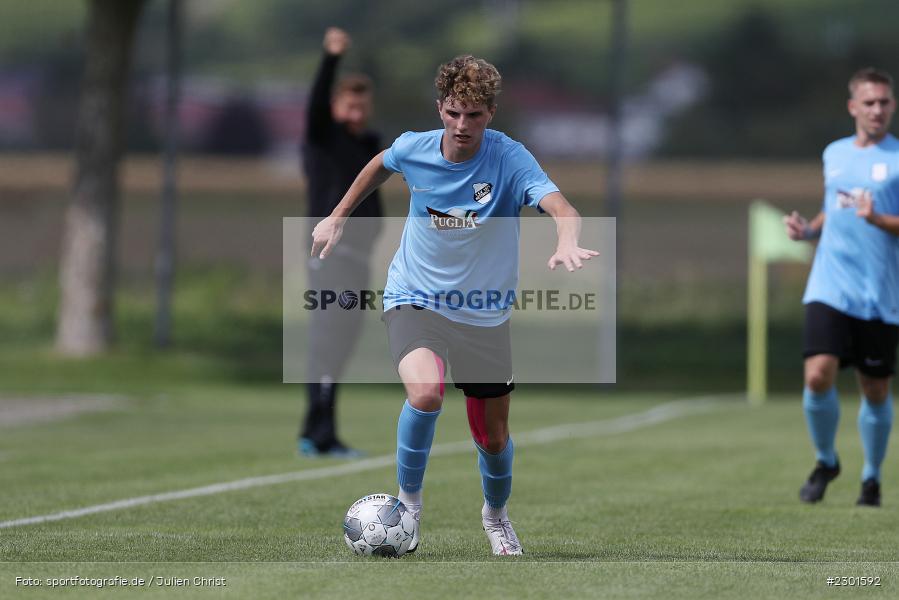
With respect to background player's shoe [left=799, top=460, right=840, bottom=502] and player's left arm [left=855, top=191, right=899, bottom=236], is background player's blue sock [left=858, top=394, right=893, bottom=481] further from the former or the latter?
player's left arm [left=855, top=191, right=899, bottom=236]

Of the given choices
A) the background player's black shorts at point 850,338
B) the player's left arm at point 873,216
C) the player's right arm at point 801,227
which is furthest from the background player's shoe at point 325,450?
the player's left arm at point 873,216

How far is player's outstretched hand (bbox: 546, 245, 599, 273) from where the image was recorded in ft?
20.0

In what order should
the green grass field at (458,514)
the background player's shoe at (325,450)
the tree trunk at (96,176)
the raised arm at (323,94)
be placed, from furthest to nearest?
A: the tree trunk at (96,176) → the background player's shoe at (325,450) → the raised arm at (323,94) → the green grass field at (458,514)

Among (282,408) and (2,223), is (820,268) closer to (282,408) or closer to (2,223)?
(282,408)

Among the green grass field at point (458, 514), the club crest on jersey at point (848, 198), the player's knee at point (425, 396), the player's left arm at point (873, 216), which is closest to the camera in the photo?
the green grass field at point (458, 514)

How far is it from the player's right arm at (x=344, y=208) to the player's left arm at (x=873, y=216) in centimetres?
295

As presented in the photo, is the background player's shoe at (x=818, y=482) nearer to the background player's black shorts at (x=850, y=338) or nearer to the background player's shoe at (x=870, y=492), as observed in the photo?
the background player's shoe at (x=870, y=492)

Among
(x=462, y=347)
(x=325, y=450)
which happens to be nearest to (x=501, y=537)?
(x=462, y=347)

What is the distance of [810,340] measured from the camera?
9.32 meters

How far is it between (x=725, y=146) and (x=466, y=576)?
1288 inches

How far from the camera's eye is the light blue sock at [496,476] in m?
6.99

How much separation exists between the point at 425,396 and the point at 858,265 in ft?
11.8

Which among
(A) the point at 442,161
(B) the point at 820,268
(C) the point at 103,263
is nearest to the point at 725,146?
(C) the point at 103,263

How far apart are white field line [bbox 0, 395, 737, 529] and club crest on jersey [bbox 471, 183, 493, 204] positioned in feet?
9.16
